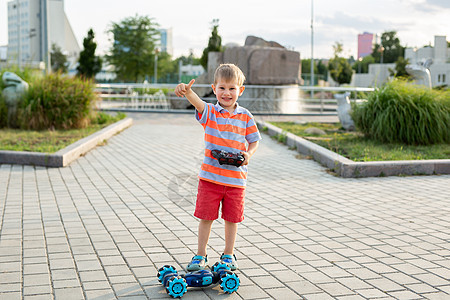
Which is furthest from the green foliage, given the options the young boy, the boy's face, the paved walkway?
the boy's face

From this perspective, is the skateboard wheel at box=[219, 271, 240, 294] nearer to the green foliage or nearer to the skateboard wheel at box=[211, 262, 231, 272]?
the skateboard wheel at box=[211, 262, 231, 272]

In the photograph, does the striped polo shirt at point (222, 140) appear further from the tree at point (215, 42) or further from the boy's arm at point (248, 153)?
the tree at point (215, 42)

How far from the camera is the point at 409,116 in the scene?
9.73 metres

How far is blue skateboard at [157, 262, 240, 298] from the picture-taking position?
3.26m

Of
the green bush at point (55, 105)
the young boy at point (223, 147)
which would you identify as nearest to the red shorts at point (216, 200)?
the young boy at point (223, 147)

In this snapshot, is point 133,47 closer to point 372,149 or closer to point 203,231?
point 372,149

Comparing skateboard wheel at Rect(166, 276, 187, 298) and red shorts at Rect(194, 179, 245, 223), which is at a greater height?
red shorts at Rect(194, 179, 245, 223)

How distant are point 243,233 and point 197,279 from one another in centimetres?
142

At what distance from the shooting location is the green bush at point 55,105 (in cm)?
1223

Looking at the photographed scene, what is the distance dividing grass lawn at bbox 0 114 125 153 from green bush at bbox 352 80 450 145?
5.92 metres

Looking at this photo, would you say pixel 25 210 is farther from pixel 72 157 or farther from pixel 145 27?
pixel 145 27

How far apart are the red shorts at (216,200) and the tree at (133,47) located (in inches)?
1851

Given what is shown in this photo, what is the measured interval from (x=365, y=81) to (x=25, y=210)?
71372mm

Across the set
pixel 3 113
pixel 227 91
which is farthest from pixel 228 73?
pixel 3 113
